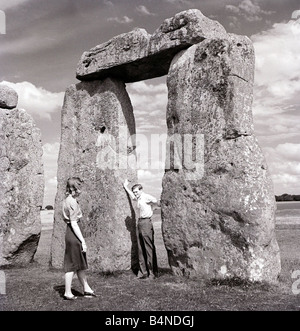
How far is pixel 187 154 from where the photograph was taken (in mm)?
7840

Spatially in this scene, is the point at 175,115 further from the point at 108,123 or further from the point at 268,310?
the point at 268,310

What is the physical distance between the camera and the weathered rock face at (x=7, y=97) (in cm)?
1063

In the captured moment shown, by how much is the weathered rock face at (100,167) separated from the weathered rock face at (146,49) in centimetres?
33

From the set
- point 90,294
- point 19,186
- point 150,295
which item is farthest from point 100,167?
point 150,295

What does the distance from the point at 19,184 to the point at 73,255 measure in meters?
4.37

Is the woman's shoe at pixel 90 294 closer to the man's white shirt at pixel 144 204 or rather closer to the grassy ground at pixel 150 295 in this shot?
the grassy ground at pixel 150 295

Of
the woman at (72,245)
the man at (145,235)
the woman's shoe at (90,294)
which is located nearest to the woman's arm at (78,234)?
the woman at (72,245)

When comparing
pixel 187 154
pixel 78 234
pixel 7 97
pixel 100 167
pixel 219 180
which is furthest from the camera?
pixel 7 97

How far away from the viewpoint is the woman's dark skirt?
6543 millimetres

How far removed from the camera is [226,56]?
24.4 ft

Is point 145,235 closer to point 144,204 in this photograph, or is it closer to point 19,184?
point 144,204

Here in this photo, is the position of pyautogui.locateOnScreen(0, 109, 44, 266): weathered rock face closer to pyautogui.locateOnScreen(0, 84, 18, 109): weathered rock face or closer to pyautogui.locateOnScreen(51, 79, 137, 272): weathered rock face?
pyautogui.locateOnScreen(0, 84, 18, 109): weathered rock face

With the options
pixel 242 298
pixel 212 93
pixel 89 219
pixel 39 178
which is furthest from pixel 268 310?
pixel 39 178

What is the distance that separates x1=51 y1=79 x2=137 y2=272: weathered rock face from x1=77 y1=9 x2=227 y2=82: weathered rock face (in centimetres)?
33
